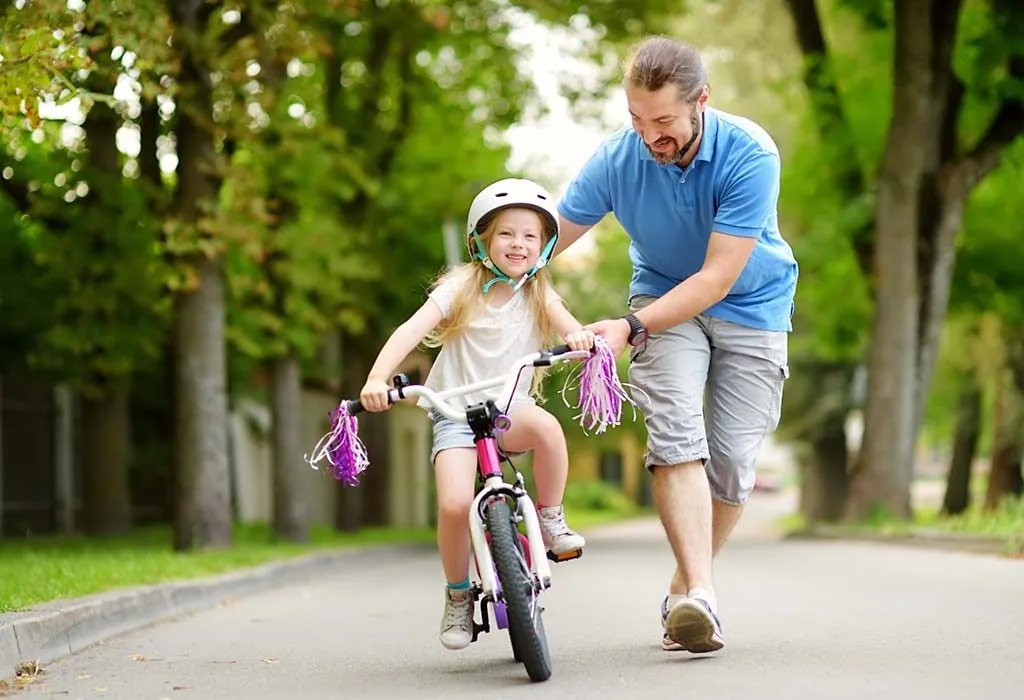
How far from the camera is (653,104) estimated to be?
243 inches

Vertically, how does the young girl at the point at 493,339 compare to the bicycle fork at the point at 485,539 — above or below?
above

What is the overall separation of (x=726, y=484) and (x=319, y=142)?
1241 cm

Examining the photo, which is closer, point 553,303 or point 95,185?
point 553,303

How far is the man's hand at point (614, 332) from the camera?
6309 mm

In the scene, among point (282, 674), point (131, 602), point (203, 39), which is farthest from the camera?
point (203, 39)

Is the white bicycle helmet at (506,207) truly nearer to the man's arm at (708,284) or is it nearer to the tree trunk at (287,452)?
the man's arm at (708,284)

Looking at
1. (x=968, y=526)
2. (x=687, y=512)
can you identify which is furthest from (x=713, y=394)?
(x=968, y=526)

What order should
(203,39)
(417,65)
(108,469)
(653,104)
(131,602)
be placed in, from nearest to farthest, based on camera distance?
(653,104) < (131,602) < (203,39) < (108,469) < (417,65)

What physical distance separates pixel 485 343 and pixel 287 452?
14844mm

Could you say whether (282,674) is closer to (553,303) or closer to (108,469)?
(553,303)

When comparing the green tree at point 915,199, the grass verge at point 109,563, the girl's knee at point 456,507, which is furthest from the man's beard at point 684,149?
the green tree at point 915,199

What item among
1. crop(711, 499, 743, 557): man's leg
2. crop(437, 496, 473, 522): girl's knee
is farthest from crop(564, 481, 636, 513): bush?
crop(437, 496, 473, 522): girl's knee

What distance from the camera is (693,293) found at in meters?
6.45

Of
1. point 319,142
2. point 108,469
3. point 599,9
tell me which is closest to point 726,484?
point 319,142
